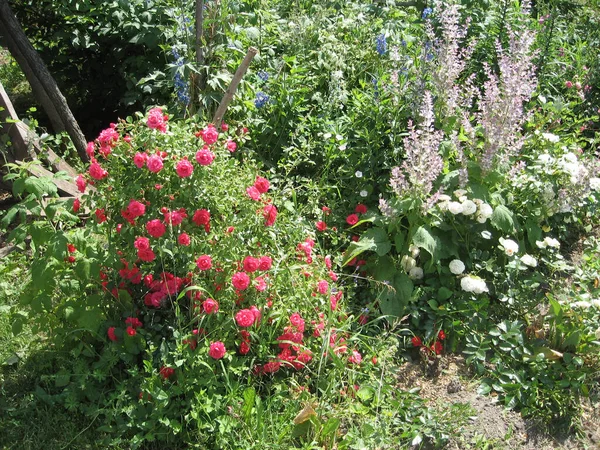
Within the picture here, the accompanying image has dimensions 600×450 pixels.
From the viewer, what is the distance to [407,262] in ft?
12.3

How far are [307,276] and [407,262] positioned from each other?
24.3 inches

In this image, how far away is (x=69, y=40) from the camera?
4.97 metres

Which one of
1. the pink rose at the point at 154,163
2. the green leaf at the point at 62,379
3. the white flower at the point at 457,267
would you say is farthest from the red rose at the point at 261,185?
the green leaf at the point at 62,379

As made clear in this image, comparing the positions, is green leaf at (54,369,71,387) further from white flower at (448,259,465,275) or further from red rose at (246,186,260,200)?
white flower at (448,259,465,275)

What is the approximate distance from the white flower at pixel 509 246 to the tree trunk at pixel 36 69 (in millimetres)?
2862

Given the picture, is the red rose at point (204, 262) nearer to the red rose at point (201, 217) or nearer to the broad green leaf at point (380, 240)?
the red rose at point (201, 217)

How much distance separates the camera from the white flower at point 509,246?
12.1 ft

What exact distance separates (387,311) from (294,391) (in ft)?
2.37

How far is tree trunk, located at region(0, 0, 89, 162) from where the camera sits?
14.2 feet

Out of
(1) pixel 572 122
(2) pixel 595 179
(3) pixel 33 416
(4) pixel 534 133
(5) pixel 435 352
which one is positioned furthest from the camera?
(1) pixel 572 122

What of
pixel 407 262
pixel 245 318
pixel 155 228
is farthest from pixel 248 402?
pixel 407 262

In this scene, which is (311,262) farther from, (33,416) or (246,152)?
(33,416)

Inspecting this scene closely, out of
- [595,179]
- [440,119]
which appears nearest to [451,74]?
[440,119]

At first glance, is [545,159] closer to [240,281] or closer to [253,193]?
[253,193]
